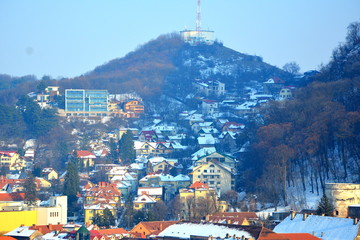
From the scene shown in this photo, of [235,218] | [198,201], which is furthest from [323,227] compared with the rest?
[198,201]

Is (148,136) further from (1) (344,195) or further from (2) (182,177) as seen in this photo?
(1) (344,195)

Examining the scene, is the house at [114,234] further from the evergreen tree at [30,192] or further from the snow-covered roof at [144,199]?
the evergreen tree at [30,192]

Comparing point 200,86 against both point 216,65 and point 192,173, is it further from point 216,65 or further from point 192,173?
point 192,173

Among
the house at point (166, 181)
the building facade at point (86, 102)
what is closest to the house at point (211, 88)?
the building facade at point (86, 102)

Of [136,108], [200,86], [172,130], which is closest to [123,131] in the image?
[172,130]

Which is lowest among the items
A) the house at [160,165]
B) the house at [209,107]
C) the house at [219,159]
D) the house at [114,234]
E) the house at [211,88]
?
the house at [114,234]
